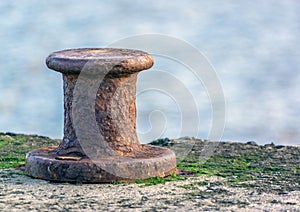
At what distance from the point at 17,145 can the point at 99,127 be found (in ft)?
4.64

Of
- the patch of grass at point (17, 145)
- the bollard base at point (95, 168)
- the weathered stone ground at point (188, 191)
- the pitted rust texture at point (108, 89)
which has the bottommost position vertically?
the weathered stone ground at point (188, 191)

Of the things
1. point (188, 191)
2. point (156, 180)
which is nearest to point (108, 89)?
point (156, 180)

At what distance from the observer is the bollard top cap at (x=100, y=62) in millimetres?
4566

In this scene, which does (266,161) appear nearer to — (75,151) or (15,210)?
(75,151)

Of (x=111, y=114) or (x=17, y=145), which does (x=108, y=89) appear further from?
(x=17, y=145)

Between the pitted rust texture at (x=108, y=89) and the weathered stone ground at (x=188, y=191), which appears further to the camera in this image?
the pitted rust texture at (x=108, y=89)

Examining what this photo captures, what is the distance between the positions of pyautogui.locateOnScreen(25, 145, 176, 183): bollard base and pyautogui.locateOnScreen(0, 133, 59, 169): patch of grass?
1.78 feet

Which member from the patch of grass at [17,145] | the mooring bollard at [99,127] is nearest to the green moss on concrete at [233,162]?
the patch of grass at [17,145]

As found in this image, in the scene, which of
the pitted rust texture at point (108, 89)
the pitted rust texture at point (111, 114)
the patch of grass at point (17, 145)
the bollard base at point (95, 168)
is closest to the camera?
the bollard base at point (95, 168)

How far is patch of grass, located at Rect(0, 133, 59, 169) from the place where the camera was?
17.5 feet

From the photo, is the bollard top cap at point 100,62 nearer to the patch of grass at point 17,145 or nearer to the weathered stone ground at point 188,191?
the weathered stone ground at point 188,191

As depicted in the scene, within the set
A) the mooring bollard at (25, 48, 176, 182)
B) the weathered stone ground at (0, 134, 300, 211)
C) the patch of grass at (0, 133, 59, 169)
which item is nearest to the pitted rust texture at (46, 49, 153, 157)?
the mooring bollard at (25, 48, 176, 182)

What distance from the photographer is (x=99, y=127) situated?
4734 millimetres

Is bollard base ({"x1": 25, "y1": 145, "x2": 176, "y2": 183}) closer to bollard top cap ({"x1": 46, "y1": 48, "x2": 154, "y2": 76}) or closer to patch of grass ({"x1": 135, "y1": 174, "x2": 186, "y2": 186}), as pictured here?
patch of grass ({"x1": 135, "y1": 174, "x2": 186, "y2": 186})
